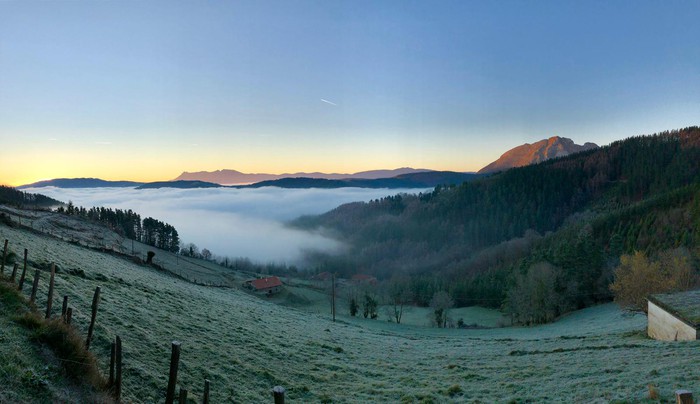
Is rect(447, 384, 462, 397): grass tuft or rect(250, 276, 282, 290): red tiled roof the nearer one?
rect(447, 384, 462, 397): grass tuft

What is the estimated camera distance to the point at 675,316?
80.2 feet

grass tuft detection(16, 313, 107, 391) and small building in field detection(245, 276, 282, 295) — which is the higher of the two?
grass tuft detection(16, 313, 107, 391)

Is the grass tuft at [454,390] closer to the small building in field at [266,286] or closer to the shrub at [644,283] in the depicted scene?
the shrub at [644,283]

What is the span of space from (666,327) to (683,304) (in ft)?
6.62

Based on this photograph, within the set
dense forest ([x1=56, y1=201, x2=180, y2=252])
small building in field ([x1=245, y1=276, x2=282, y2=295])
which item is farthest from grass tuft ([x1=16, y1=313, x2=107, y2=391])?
dense forest ([x1=56, y1=201, x2=180, y2=252])

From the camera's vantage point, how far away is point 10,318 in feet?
41.8

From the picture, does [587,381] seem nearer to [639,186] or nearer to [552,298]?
[552,298]

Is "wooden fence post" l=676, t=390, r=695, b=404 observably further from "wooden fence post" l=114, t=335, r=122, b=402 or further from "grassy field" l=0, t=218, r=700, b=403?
"wooden fence post" l=114, t=335, r=122, b=402

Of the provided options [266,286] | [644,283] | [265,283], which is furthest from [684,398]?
[265,283]

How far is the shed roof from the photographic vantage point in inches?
911

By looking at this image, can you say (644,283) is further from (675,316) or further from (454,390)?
(454,390)

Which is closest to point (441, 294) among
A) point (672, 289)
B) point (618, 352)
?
point (672, 289)

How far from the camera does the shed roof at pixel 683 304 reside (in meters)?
23.1

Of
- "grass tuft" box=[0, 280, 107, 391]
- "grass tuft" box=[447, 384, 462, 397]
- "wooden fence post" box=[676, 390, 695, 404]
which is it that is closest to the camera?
"wooden fence post" box=[676, 390, 695, 404]
